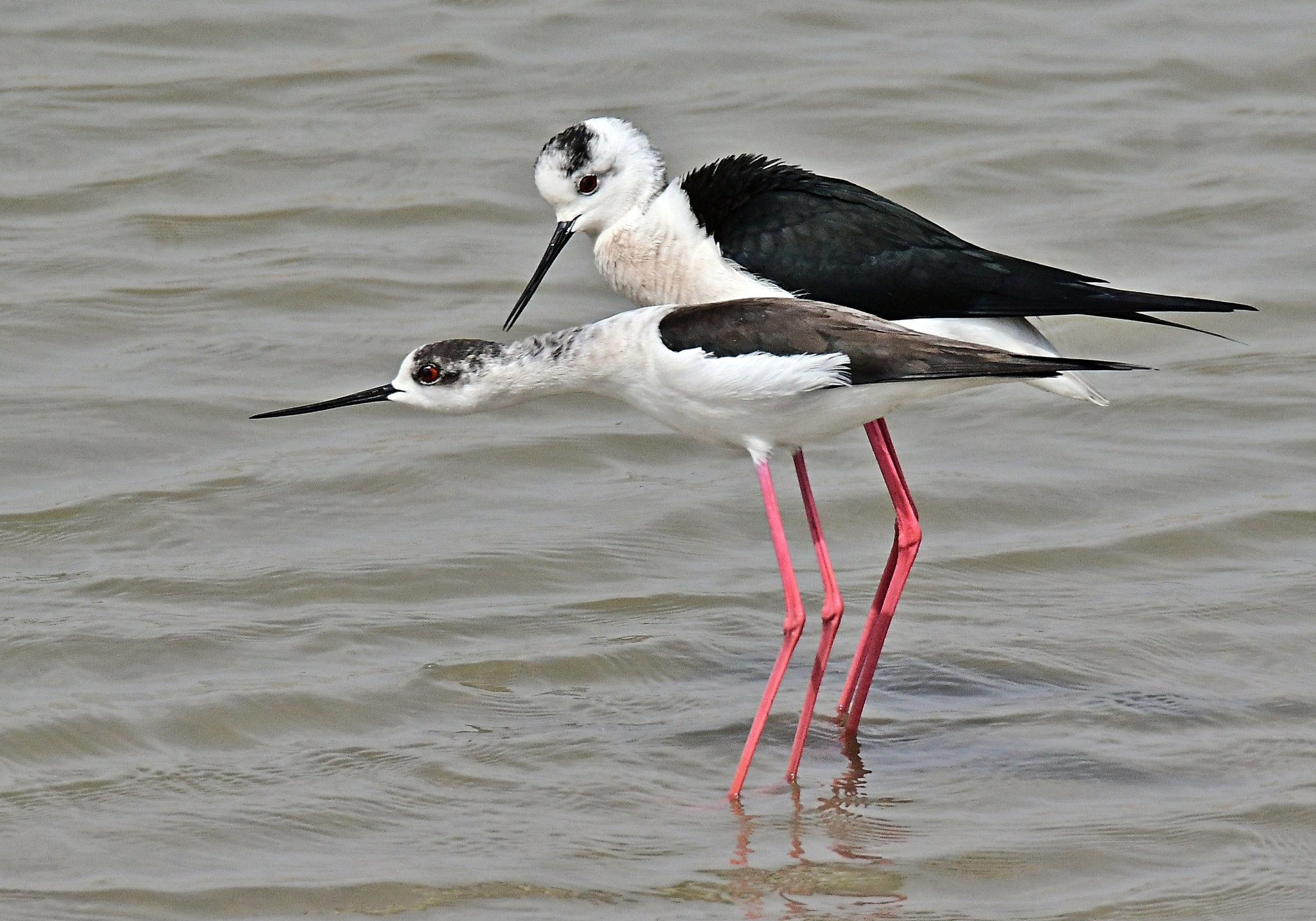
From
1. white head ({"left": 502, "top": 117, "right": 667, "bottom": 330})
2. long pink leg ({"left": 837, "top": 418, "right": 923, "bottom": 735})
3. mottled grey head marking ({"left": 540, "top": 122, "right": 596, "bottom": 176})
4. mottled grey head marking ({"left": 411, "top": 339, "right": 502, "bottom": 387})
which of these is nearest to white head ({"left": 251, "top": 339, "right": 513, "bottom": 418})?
mottled grey head marking ({"left": 411, "top": 339, "right": 502, "bottom": 387})

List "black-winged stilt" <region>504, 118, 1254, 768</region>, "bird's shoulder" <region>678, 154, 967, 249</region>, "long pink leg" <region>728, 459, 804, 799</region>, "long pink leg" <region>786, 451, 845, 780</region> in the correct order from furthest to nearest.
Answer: "bird's shoulder" <region>678, 154, 967, 249</region>, "black-winged stilt" <region>504, 118, 1254, 768</region>, "long pink leg" <region>786, 451, 845, 780</region>, "long pink leg" <region>728, 459, 804, 799</region>

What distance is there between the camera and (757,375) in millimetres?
4988

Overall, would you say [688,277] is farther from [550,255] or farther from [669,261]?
[550,255]

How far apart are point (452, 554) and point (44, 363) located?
6.98ft

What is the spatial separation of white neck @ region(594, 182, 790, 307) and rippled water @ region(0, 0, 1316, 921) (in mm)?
896

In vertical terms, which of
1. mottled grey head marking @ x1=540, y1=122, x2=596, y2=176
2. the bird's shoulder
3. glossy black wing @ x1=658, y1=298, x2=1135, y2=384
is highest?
mottled grey head marking @ x1=540, y1=122, x2=596, y2=176

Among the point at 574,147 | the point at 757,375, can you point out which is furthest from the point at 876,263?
the point at 574,147

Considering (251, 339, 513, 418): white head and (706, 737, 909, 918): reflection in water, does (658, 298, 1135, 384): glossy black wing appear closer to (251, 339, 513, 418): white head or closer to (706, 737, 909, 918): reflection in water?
(251, 339, 513, 418): white head

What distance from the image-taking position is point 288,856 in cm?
456

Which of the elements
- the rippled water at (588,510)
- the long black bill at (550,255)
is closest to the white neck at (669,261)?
the long black bill at (550,255)

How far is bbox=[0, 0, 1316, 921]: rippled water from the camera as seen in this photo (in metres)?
4.66

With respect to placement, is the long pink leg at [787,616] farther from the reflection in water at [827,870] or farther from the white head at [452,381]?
the white head at [452,381]

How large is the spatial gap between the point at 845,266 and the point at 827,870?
1.85 m

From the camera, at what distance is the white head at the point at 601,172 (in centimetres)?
627
